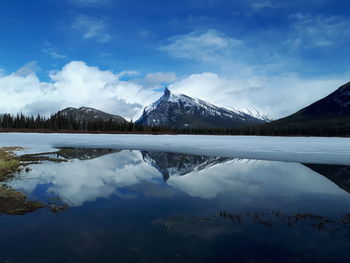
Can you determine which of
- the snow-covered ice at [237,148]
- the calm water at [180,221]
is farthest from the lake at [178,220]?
the snow-covered ice at [237,148]

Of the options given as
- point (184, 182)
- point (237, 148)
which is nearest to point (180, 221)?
point (184, 182)

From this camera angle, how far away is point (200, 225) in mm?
11891

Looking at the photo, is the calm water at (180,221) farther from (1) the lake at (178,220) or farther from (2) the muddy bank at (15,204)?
A: (2) the muddy bank at (15,204)

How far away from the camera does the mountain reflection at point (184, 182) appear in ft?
56.7

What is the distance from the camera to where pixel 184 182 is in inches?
850

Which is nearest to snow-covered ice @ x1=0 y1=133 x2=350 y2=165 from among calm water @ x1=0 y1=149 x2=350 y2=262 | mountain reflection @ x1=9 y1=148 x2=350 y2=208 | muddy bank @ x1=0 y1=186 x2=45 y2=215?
mountain reflection @ x1=9 y1=148 x2=350 y2=208

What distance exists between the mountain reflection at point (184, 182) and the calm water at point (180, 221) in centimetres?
7

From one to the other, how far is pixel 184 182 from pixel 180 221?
30.3ft

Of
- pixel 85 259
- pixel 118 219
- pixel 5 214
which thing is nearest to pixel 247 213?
pixel 118 219

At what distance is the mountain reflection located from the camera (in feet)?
56.7

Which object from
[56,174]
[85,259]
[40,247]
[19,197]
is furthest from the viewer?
[56,174]

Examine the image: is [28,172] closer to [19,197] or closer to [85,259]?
[19,197]

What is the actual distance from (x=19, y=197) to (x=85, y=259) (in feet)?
29.9

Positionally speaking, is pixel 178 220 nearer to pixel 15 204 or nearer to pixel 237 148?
pixel 15 204
